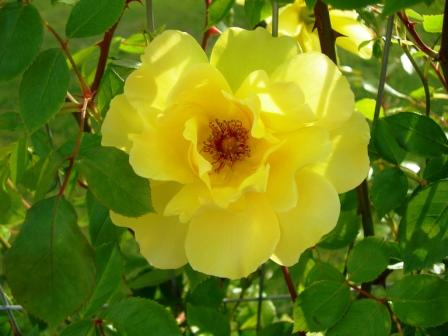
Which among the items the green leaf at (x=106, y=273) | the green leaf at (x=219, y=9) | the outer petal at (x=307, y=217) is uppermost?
the green leaf at (x=219, y=9)

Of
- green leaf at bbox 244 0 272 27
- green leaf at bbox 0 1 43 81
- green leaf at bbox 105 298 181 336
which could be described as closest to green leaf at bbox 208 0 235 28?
green leaf at bbox 244 0 272 27

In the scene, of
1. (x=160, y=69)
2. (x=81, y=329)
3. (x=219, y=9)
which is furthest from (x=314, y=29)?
(x=81, y=329)

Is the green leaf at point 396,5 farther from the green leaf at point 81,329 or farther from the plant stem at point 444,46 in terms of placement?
the green leaf at point 81,329

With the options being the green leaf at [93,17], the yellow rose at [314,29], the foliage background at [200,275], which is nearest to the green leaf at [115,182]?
the foliage background at [200,275]

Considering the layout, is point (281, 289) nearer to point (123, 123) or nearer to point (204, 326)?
point (204, 326)

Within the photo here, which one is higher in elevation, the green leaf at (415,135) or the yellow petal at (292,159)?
the yellow petal at (292,159)

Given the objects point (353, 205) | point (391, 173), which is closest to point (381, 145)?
point (391, 173)

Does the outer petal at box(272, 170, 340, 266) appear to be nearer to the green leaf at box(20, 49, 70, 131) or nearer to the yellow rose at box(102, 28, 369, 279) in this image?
the yellow rose at box(102, 28, 369, 279)
